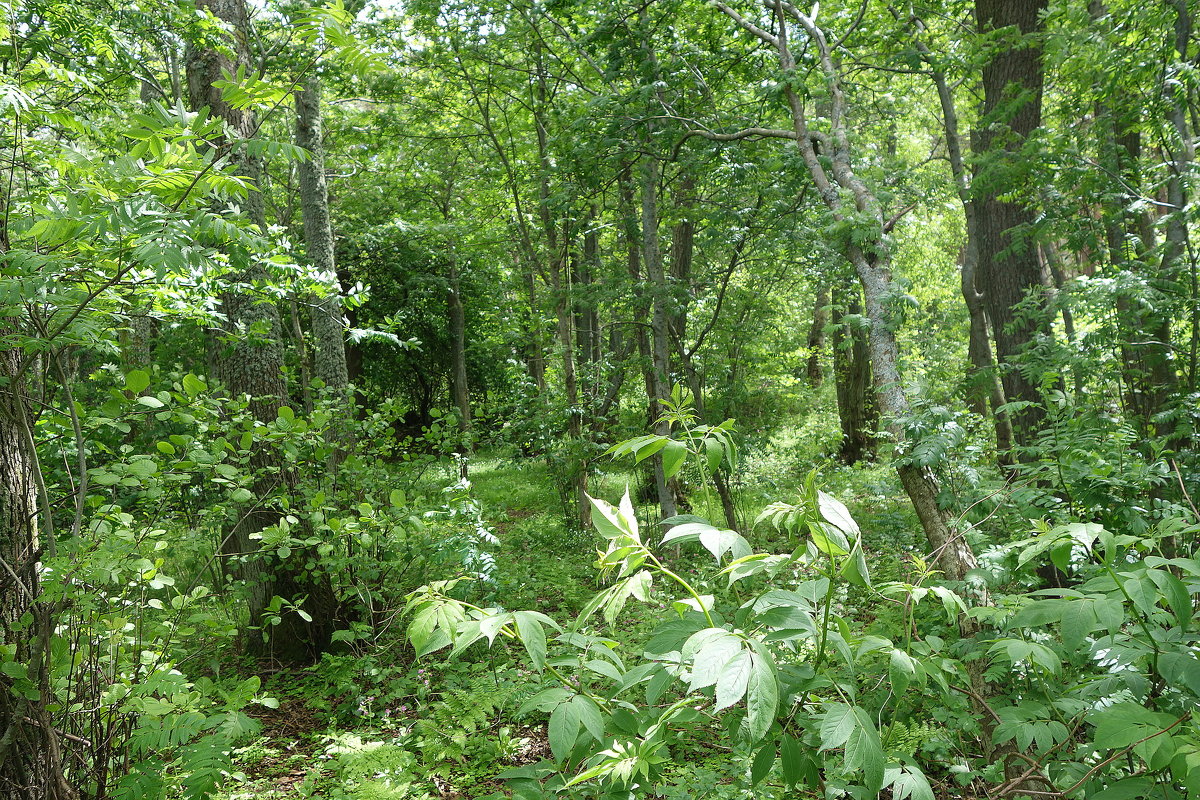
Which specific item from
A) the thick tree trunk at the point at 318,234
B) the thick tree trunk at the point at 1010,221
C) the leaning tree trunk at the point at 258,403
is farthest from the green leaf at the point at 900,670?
the thick tree trunk at the point at 318,234

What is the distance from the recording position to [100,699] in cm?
252

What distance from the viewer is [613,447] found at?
162 centimetres

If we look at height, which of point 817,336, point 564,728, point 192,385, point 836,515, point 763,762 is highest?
point 817,336

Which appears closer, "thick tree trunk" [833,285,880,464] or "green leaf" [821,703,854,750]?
"green leaf" [821,703,854,750]

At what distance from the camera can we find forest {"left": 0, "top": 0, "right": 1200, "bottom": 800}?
4.80 feet

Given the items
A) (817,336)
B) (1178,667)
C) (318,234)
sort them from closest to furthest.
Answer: (1178,667) → (318,234) → (817,336)

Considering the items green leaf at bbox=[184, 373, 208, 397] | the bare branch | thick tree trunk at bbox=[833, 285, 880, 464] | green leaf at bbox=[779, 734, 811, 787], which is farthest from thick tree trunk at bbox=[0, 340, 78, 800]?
thick tree trunk at bbox=[833, 285, 880, 464]

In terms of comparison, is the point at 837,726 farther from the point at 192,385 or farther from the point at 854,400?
the point at 854,400

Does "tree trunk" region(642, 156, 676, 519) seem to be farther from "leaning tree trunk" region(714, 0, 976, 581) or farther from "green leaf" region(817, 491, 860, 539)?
"green leaf" region(817, 491, 860, 539)

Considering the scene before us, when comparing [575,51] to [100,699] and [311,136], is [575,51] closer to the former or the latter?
[311,136]

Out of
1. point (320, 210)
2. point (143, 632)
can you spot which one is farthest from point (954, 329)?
point (143, 632)

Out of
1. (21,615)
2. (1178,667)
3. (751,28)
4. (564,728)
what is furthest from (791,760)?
(751,28)

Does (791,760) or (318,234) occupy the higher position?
(318,234)

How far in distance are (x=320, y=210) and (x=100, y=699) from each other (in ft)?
18.7
